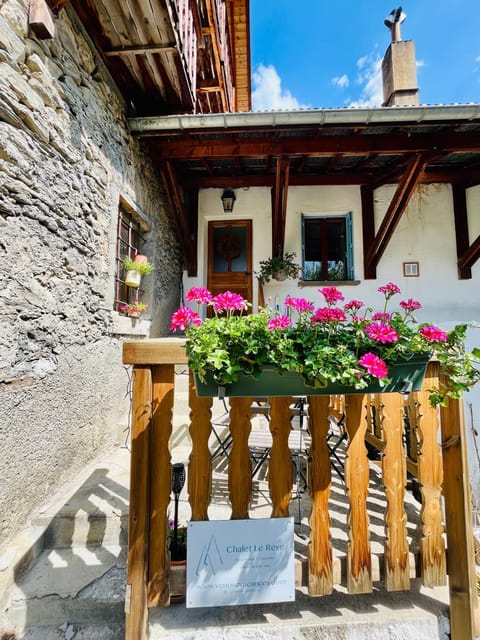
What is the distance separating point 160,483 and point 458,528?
1.30 meters

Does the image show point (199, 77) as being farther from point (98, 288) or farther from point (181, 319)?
point (181, 319)

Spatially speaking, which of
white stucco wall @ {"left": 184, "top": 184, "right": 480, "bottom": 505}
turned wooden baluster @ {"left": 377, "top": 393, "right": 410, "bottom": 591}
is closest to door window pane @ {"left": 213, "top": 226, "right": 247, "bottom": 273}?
white stucco wall @ {"left": 184, "top": 184, "right": 480, "bottom": 505}

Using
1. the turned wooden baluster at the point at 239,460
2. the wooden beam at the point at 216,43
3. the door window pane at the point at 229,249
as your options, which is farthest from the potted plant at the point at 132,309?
the wooden beam at the point at 216,43

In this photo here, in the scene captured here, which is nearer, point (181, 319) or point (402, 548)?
point (181, 319)

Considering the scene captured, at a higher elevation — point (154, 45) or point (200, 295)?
point (154, 45)

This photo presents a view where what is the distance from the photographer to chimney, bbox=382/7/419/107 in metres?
5.25

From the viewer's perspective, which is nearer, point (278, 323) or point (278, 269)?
point (278, 323)

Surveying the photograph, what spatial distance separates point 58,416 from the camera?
2.06 m

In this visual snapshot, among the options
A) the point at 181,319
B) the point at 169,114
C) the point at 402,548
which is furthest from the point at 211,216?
the point at 402,548

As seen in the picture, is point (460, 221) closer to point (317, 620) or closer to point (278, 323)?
point (278, 323)

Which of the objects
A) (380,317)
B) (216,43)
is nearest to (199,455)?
(380,317)

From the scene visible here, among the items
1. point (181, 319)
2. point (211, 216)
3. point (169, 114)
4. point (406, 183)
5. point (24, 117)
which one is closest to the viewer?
point (181, 319)

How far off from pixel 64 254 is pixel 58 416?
1.17 m

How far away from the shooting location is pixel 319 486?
128cm
